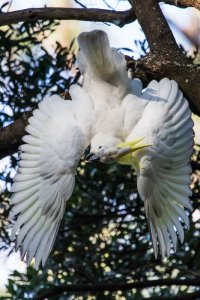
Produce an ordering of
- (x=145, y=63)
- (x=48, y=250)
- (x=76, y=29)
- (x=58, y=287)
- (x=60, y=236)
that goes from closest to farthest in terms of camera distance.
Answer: (x=48, y=250) → (x=145, y=63) → (x=58, y=287) → (x=60, y=236) → (x=76, y=29)

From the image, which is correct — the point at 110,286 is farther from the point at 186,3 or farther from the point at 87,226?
the point at 186,3

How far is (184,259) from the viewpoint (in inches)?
146

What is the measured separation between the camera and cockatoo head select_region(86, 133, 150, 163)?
2.80m

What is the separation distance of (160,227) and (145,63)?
0.50 metres

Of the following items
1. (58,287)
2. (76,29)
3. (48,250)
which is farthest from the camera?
(76,29)

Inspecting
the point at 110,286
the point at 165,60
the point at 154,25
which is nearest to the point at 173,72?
the point at 165,60

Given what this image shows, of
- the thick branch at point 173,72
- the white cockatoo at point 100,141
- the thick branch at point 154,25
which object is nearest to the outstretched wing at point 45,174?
the white cockatoo at point 100,141

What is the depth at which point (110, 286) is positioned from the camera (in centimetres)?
346

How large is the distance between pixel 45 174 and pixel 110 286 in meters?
0.66

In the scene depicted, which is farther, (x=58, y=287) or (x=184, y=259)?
(x=184, y=259)

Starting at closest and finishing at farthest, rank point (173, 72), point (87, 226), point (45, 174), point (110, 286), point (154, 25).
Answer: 1. point (45, 174)
2. point (173, 72)
3. point (154, 25)
4. point (110, 286)
5. point (87, 226)

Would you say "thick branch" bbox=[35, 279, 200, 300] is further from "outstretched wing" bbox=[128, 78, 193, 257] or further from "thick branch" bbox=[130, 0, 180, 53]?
"thick branch" bbox=[130, 0, 180, 53]

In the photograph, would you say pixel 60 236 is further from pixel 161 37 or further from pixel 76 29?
pixel 76 29

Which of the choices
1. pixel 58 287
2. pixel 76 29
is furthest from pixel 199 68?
pixel 76 29
